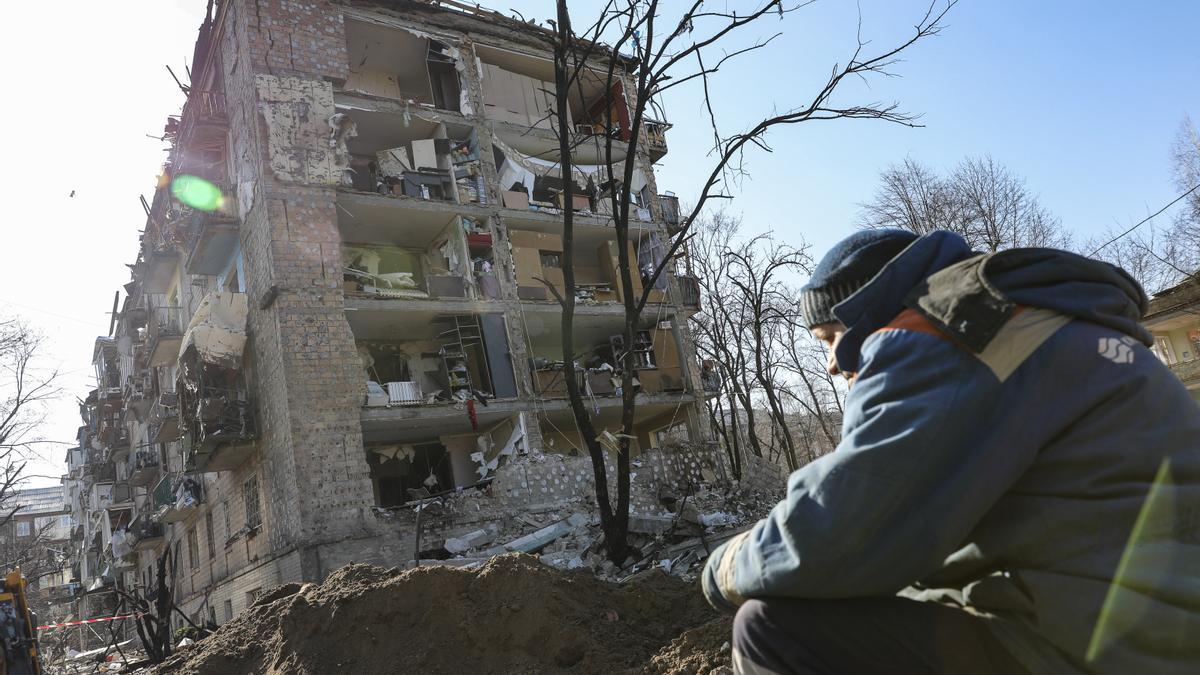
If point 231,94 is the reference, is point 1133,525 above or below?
Result: below

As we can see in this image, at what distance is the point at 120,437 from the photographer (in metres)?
37.1

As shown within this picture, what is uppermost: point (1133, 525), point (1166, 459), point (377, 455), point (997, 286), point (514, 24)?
point (514, 24)

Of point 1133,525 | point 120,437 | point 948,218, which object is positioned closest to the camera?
point 1133,525

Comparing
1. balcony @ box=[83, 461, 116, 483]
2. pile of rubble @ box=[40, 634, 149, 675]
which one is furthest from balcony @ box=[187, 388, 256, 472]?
balcony @ box=[83, 461, 116, 483]

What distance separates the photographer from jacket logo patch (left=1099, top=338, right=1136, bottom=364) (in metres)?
1.53

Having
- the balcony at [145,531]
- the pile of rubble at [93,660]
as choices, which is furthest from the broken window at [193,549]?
the balcony at [145,531]

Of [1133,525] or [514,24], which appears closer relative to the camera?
[1133,525]

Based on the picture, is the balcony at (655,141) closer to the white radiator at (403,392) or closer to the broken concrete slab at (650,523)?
the white radiator at (403,392)

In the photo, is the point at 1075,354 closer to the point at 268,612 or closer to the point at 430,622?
the point at 430,622

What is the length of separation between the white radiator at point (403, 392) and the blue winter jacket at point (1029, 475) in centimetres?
1758

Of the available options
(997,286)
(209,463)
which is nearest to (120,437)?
(209,463)

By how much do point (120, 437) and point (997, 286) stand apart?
142 ft

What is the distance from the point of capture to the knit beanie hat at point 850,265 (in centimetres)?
197

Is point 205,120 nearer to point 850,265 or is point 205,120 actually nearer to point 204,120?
point 204,120
